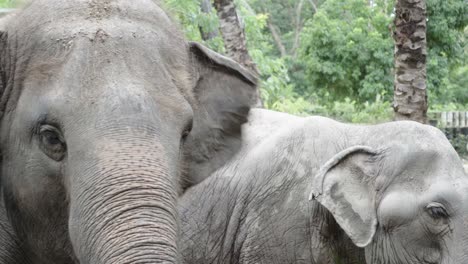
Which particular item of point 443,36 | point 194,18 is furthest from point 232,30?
point 443,36

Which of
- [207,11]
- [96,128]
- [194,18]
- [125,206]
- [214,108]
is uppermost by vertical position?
[96,128]

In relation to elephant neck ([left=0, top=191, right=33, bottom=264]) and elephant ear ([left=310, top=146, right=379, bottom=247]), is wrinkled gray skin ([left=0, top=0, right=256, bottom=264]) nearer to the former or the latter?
elephant neck ([left=0, top=191, right=33, bottom=264])

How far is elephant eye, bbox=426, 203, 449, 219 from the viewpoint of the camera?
6488 mm

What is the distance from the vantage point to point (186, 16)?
39.9 feet

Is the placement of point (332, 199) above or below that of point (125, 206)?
below

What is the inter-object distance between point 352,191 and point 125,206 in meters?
3.98

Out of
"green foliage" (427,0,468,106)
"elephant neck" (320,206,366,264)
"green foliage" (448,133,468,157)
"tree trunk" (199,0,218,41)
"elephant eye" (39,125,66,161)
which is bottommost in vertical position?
"green foliage" (448,133,468,157)

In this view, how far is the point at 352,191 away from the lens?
6.95m

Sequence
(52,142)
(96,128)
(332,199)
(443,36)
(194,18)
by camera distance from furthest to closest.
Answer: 1. (443,36)
2. (194,18)
3. (332,199)
4. (52,142)
5. (96,128)

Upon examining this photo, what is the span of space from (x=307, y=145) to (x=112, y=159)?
394 cm

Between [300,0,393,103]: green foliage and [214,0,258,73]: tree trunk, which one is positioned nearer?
[214,0,258,73]: tree trunk

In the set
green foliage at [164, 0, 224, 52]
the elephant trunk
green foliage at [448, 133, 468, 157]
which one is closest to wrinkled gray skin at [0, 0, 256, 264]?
the elephant trunk

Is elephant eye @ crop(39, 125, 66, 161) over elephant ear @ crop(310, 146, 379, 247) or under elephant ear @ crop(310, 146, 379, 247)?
over

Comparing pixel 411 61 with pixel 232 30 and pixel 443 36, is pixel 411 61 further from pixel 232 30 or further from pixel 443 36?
pixel 443 36
